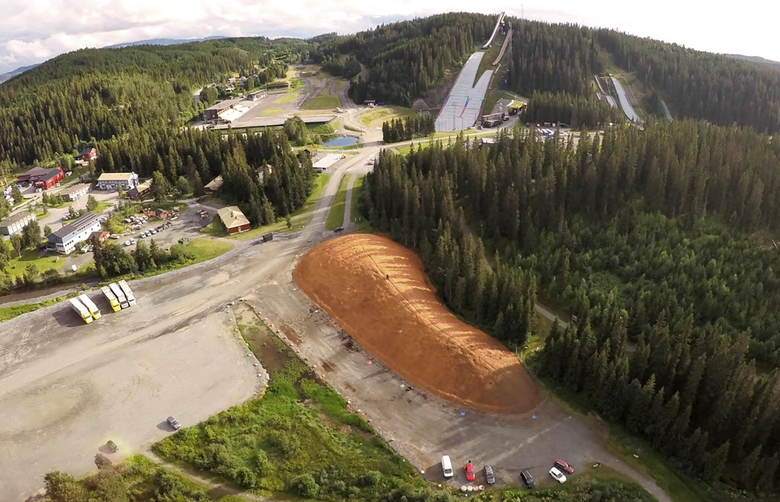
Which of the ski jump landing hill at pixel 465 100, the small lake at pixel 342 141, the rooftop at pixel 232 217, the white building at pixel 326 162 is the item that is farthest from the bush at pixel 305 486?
the ski jump landing hill at pixel 465 100

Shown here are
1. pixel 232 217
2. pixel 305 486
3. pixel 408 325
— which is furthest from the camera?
pixel 232 217

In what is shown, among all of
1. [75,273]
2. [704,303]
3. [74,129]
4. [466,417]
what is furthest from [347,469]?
[74,129]

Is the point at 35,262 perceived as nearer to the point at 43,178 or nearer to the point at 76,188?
the point at 76,188

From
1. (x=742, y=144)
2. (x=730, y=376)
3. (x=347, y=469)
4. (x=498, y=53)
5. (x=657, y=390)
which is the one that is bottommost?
(x=347, y=469)

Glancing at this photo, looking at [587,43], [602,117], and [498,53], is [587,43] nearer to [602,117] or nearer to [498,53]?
[498,53]

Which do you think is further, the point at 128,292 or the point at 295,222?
the point at 295,222

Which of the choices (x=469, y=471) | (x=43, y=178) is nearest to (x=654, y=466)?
(x=469, y=471)

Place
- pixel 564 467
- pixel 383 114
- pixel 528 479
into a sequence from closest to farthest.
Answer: pixel 528 479, pixel 564 467, pixel 383 114
